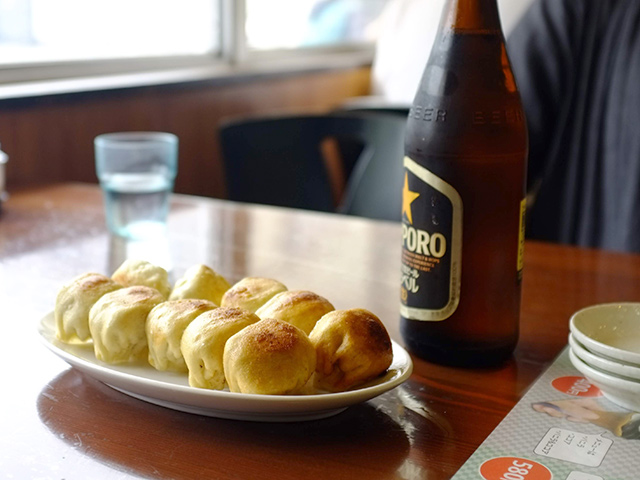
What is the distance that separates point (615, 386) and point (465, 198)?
0.16 metres

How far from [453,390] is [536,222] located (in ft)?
4.09

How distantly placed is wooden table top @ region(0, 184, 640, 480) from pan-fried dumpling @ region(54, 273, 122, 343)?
0.03 metres

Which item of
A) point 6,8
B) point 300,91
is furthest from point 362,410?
point 300,91

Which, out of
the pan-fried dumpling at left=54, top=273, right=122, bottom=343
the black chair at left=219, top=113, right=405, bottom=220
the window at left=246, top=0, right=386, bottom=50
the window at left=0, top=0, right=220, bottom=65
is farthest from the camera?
the window at left=246, top=0, right=386, bottom=50

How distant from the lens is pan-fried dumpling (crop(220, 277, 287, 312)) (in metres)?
0.55

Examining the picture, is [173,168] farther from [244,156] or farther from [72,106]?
[72,106]

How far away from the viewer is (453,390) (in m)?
0.55

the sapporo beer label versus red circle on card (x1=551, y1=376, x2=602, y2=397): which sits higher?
the sapporo beer label

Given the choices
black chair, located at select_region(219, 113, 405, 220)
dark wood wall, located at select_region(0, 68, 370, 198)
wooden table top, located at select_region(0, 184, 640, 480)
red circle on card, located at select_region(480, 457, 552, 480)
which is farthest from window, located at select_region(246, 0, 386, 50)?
red circle on card, located at select_region(480, 457, 552, 480)

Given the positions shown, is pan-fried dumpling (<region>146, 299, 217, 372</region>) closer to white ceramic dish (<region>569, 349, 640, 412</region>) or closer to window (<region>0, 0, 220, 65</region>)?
white ceramic dish (<region>569, 349, 640, 412</region>)

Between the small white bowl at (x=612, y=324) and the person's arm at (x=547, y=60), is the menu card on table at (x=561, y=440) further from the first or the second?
the person's arm at (x=547, y=60)

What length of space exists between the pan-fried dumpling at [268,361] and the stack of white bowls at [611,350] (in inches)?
7.3

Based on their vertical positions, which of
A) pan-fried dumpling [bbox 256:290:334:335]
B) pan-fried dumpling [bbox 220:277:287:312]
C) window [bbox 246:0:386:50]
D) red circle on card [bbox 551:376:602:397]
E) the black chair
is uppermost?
window [bbox 246:0:386:50]

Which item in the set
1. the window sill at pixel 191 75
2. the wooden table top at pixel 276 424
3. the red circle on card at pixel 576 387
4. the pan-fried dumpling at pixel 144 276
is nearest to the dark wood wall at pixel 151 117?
the window sill at pixel 191 75
